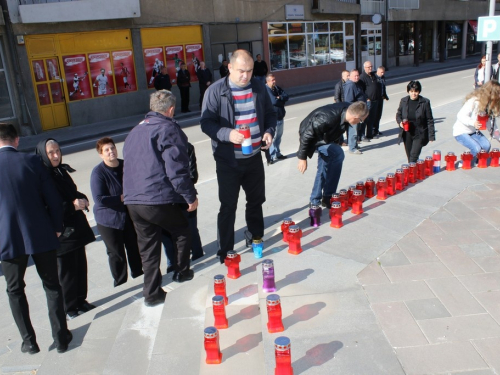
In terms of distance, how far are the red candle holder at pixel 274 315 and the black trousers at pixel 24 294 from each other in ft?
5.85

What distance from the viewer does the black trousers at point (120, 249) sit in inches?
192

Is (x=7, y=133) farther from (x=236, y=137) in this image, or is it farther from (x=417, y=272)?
(x=417, y=272)

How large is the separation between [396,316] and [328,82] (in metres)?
24.9

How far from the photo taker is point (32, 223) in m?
3.76

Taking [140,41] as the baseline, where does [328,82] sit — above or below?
below

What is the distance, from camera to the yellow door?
647 inches

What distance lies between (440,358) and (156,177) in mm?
2500

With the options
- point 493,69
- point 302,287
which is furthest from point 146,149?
point 493,69

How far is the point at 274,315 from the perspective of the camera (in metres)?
3.46

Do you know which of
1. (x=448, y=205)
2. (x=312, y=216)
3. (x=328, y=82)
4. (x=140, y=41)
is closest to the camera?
(x=312, y=216)

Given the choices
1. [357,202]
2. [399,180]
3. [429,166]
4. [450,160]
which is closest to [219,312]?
[357,202]

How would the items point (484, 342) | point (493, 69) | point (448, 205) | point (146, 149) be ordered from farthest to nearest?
point (493, 69), point (448, 205), point (146, 149), point (484, 342)

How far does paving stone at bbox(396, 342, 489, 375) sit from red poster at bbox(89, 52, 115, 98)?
669 inches

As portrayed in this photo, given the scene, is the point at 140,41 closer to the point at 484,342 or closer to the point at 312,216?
the point at 312,216
